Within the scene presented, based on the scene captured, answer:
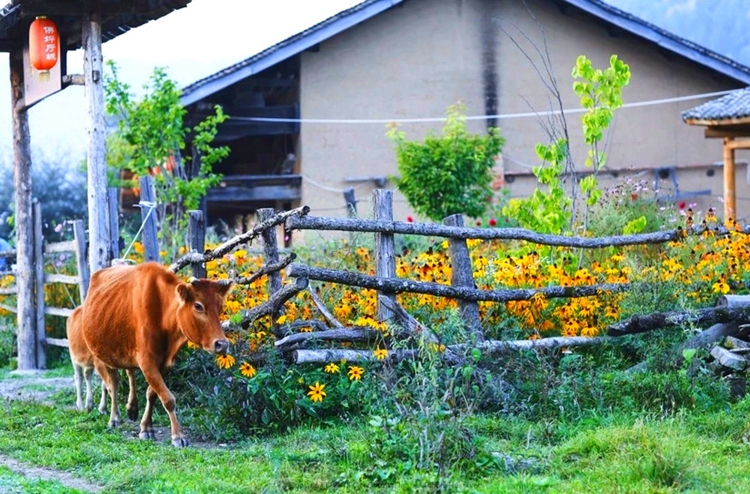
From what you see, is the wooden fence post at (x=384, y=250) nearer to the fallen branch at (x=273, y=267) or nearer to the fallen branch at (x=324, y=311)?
the fallen branch at (x=324, y=311)

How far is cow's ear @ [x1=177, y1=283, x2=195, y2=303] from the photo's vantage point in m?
8.15

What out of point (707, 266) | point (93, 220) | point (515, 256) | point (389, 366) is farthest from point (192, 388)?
point (707, 266)

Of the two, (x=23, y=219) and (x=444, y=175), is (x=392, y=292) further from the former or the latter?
(x=444, y=175)

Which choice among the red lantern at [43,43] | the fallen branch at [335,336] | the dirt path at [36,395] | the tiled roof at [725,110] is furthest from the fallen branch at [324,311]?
the tiled roof at [725,110]

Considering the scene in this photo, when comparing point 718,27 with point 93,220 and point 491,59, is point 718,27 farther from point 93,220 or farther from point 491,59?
point 93,220

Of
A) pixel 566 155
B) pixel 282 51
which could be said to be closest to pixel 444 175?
pixel 282 51

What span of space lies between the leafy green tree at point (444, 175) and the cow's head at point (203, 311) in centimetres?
1057

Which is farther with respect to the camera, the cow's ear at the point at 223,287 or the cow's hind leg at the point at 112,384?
the cow's hind leg at the point at 112,384

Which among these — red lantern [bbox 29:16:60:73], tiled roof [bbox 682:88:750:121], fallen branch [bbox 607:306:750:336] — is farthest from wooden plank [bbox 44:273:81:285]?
tiled roof [bbox 682:88:750:121]

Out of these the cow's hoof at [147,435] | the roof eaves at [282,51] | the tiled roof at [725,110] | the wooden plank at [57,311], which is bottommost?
the cow's hoof at [147,435]

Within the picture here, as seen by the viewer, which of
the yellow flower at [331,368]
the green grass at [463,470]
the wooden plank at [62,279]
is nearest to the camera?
the green grass at [463,470]

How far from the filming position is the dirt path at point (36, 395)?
718cm

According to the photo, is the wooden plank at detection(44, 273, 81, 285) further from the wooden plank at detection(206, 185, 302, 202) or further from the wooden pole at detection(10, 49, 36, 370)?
the wooden plank at detection(206, 185, 302, 202)

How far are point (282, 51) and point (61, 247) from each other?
7.77 metres
